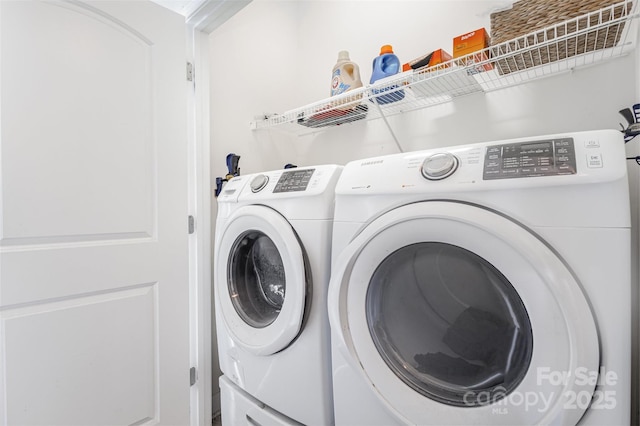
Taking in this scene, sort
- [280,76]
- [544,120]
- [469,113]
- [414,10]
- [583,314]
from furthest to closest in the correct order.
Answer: [280,76]
[414,10]
[469,113]
[544,120]
[583,314]

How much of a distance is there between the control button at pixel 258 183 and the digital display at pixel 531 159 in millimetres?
773

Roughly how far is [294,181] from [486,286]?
2.25 feet

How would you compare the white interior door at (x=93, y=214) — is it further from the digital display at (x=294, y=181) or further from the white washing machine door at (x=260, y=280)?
the digital display at (x=294, y=181)

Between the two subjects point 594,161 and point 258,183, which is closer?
point 594,161

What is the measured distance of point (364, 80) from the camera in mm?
1736

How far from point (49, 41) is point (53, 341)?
1.08 metres

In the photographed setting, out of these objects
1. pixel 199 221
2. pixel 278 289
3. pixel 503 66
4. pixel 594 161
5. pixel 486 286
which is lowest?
pixel 278 289

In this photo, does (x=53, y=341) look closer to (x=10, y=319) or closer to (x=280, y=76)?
(x=10, y=319)

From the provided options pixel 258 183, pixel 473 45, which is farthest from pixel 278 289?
pixel 473 45

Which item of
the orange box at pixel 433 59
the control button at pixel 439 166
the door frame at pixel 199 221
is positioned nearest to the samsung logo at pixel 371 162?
the control button at pixel 439 166

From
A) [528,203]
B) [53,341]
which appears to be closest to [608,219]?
[528,203]

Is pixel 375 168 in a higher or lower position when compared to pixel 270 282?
higher

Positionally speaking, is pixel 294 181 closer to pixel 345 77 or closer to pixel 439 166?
pixel 439 166

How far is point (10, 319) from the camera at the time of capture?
3.32 feet
